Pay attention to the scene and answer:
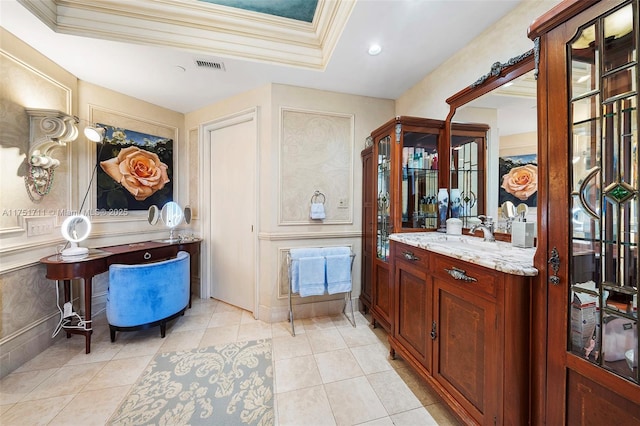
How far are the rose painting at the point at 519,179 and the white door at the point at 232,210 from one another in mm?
2342

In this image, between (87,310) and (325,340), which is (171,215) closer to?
(87,310)

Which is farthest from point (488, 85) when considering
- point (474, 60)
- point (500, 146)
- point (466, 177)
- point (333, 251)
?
point (333, 251)

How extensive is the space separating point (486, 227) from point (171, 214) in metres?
3.41

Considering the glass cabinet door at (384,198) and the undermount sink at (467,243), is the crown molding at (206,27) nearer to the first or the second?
the glass cabinet door at (384,198)

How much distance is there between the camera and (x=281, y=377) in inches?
71.6

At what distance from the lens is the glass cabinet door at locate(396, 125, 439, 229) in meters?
2.25

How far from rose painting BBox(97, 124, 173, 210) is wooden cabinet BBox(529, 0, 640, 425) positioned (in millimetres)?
3687

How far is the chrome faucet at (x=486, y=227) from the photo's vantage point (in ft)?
5.66

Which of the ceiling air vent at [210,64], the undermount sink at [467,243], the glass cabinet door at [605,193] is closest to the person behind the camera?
the glass cabinet door at [605,193]

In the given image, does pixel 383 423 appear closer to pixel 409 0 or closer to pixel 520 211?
pixel 520 211

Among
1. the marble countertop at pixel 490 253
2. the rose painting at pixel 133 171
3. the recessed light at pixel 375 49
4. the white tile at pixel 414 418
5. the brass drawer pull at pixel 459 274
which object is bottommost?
the white tile at pixel 414 418

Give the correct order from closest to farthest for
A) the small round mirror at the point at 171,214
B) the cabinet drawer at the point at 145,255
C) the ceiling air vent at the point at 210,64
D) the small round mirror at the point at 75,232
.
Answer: the small round mirror at the point at 75,232
the ceiling air vent at the point at 210,64
the cabinet drawer at the point at 145,255
the small round mirror at the point at 171,214

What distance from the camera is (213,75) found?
2.47 metres

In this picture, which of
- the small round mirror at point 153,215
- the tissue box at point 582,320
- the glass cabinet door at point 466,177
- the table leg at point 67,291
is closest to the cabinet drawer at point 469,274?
the tissue box at point 582,320
